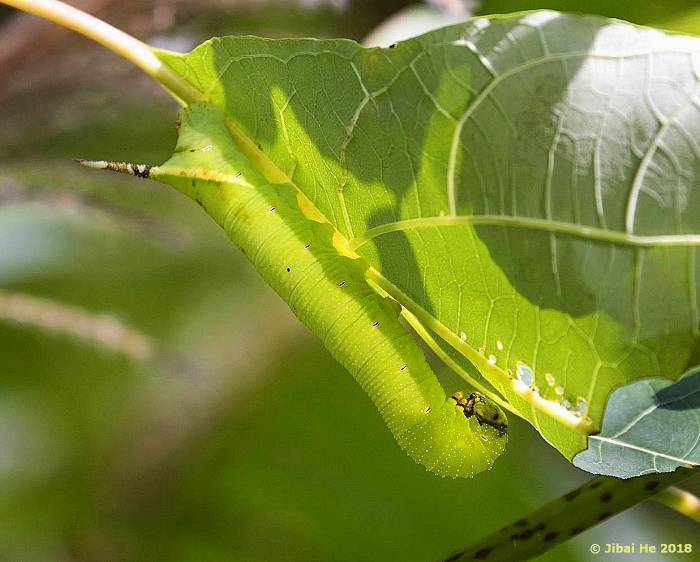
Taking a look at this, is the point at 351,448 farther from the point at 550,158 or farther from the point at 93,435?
the point at 550,158

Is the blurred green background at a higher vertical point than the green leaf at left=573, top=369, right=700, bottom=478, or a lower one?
lower

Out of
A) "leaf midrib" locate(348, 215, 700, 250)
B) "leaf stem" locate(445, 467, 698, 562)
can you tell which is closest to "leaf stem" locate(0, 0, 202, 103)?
"leaf midrib" locate(348, 215, 700, 250)

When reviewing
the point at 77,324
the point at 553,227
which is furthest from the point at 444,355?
the point at 77,324

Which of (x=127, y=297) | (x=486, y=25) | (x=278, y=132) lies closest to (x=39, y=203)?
(x=278, y=132)

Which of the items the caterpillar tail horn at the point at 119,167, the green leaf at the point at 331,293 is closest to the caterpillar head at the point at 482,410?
the green leaf at the point at 331,293

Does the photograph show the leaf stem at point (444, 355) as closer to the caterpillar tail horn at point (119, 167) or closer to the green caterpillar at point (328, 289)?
the green caterpillar at point (328, 289)

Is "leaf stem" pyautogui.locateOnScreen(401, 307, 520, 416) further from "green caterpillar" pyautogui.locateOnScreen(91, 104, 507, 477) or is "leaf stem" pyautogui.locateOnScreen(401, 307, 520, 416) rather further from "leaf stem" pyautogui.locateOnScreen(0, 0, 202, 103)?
"leaf stem" pyautogui.locateOnScreen(0, 0, 202, 103)
